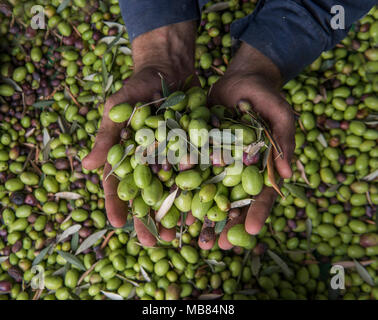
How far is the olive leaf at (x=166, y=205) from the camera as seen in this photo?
1771 mm

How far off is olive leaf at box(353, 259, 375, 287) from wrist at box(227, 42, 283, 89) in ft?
5.29

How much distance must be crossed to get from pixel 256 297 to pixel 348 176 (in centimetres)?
132

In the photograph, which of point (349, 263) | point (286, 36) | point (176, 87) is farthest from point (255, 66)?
point (349, 263)

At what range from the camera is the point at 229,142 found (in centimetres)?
166

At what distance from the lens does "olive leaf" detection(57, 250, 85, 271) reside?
2533mm

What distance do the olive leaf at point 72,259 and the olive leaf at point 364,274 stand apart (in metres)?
2.28

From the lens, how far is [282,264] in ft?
8.23

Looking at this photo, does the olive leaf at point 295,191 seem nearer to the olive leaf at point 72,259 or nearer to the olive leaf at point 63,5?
the olive leaf at point 72,259

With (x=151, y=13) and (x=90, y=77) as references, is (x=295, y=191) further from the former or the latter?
(x=90, y=77)

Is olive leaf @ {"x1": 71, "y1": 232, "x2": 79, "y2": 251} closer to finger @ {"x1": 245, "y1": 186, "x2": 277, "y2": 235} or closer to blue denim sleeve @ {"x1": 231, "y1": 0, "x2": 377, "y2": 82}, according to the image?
finger @ {"x1": 245, "y1": 186, "x2": 277, "y2": 235}

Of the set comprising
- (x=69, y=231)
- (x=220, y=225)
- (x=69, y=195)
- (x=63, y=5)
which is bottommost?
(x=69, y=231)

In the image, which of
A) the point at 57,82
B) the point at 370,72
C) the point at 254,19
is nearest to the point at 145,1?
the point at 254,19

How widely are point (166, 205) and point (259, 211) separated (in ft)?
1.88

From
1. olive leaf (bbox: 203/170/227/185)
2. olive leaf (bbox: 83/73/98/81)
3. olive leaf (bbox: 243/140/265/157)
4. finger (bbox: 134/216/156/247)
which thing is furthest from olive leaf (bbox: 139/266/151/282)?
olive leaf (bbox: 83/73/98/81)
